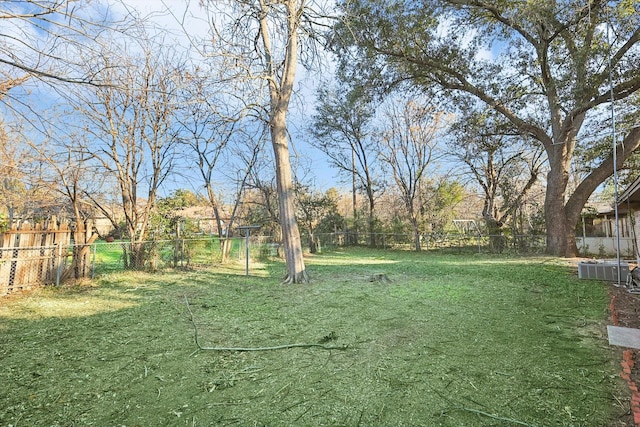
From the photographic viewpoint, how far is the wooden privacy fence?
5.66 metres

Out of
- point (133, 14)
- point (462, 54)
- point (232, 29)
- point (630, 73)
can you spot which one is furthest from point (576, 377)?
point (462, 54)

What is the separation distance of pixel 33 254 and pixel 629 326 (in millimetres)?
9489

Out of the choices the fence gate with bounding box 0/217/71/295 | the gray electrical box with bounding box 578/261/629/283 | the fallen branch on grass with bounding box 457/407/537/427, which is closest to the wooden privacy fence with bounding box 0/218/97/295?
the fence gate with bounding box 0/217/71/295

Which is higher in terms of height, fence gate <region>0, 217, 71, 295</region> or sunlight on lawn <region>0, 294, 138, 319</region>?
fence gate <region>0, 217, 71, 295</region>

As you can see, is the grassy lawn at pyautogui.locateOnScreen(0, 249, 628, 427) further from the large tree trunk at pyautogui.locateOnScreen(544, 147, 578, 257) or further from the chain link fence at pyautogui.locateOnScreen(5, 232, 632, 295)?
the large tree trunk at pyautogui.locateOnScreen(544, 147, 578, 257)

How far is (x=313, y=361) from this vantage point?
2791mm

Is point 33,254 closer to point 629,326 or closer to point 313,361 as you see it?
point 313,361

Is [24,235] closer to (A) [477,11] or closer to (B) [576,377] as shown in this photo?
(B) [576,377]

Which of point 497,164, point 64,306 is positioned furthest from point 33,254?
point 497,164

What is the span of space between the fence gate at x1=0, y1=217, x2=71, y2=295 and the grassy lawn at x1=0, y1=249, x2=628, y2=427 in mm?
556

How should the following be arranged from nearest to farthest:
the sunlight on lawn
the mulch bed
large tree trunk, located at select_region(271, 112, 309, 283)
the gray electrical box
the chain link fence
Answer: the mulch bed → the sunlight on lawn → the chain link fence → the gray electrical box → large tree trunk, located at select_region(271, 112, 309, 283)

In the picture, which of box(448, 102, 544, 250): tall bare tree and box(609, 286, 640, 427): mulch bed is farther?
box(448, 102, 544, 250): tall bare tree

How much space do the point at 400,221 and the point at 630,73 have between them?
10620 millimetres

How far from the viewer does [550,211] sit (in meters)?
10.9
